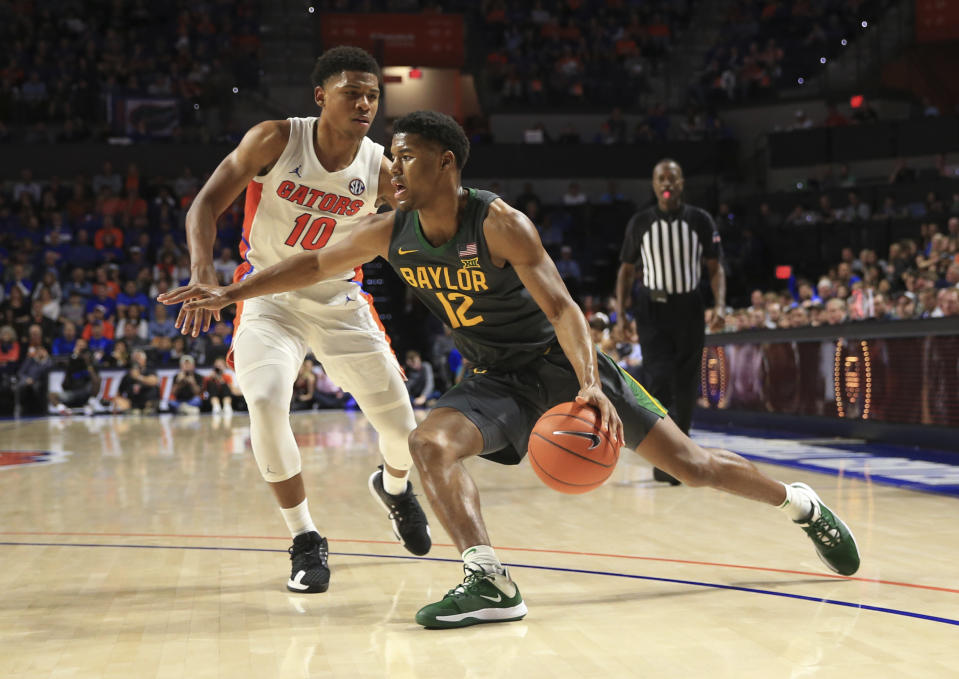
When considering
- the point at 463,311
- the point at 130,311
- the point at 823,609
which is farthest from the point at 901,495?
the point at 130,311

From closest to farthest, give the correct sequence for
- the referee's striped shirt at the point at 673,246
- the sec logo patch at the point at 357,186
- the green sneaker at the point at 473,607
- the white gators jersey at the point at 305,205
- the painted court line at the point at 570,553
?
the green sneaker at the point at 473,607
the painted court line at the point at 570,553
the white gators jersey at the point at 305,205
the sec logo patch at the point at 357,186
the referee's striped shirt at the point at 673,246

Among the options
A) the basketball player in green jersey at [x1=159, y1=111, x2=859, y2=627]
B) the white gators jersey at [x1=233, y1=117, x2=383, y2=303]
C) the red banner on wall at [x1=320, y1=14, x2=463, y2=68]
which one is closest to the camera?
the basketball player in green jersey at [x1=159, y1=111, x2=859, y2=627]

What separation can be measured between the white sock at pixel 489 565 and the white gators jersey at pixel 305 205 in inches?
56.5

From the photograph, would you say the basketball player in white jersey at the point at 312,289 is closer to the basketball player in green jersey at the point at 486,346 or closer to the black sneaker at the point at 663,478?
the basketball player in green jersey at the point at 486,346

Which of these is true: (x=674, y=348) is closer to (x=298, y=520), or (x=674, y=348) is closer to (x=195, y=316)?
(x=298, y=520)

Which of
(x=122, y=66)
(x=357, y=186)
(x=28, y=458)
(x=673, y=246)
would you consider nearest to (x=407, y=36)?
(x=122, y=66)

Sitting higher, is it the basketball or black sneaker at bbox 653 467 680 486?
the basketball

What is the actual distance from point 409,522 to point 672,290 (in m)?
3.03

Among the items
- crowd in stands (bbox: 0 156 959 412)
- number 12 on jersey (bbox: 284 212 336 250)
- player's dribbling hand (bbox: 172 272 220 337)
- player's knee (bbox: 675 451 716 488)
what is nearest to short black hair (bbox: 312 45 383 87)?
number 12 on jersey (bbox: 284 212 336 250)

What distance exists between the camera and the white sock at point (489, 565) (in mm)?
3297

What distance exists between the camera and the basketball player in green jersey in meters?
3.41

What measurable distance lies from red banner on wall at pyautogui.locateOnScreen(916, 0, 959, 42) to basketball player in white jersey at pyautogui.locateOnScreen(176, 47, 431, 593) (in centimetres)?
2085

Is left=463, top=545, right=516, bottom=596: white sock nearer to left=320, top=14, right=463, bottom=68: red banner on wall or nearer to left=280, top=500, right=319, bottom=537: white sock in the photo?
left=280, top=500, right=319, bottom=537: white sock

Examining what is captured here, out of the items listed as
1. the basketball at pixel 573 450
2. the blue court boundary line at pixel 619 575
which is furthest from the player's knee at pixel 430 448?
the blue court boundary line at pixel 619 575
